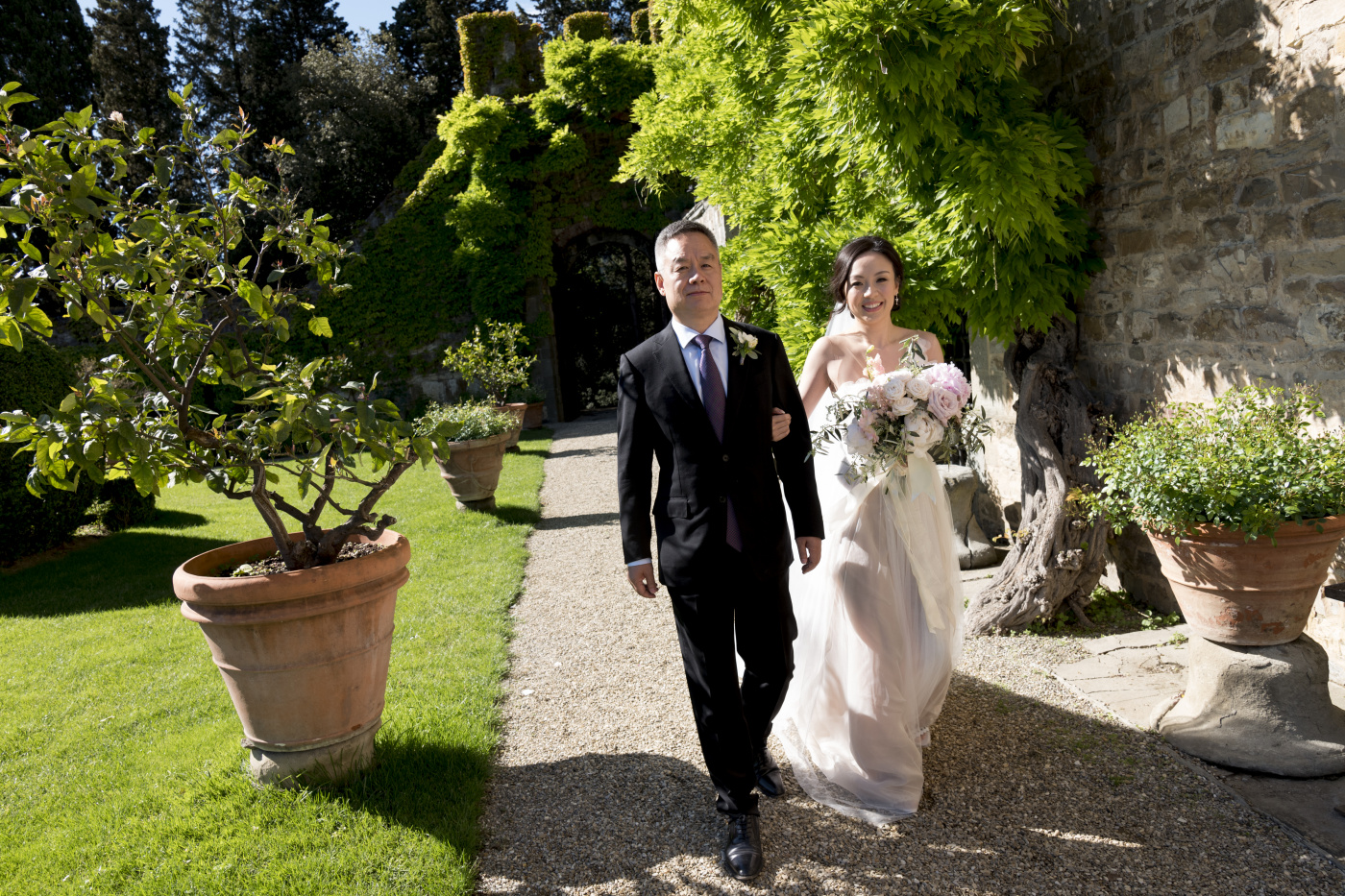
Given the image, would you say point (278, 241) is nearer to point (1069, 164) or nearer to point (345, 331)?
point (1069, 164)

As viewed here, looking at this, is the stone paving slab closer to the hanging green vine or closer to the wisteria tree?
the wisteria tree

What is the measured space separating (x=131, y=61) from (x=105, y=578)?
20448mm

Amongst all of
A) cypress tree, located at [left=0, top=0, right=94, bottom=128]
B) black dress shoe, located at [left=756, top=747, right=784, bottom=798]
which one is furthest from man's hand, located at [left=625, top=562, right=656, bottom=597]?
cypress tree, located at [left=0, top=0, right=94, bottom=128]

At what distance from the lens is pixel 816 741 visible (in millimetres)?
3061

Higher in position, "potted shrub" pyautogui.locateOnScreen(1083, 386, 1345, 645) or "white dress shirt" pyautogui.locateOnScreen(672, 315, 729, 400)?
"white dress shirt" pyautogui.locateOnScreen(672, 315, 729, 400)

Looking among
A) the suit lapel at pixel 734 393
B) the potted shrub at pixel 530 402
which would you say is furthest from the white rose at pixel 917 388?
the potted shrub at pixel 530 402

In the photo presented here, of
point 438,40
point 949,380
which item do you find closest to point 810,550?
point 949,380

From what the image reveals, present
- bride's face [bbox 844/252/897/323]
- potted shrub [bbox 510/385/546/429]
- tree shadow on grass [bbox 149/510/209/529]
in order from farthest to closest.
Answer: potted shrub [bbox 510/385/546/429]
tree shadow on grass [bbox 149/510/209/529]
bride's face [bbox 844/252/897/323]

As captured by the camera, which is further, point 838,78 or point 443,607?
point 443,607

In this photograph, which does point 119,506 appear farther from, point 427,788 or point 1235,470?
point 1235,470

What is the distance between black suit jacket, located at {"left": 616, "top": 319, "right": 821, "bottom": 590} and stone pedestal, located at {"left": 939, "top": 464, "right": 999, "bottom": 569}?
3103 mm

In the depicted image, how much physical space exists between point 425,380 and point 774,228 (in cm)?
1126

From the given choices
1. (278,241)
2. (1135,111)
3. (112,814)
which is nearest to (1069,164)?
(1135,111)

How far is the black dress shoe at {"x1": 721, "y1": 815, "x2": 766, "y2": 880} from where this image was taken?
249cm
